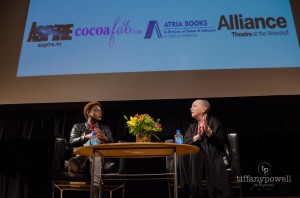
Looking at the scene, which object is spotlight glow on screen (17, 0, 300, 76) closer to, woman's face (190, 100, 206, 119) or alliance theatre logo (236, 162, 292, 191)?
woman's face (190, 100, 206, 119)

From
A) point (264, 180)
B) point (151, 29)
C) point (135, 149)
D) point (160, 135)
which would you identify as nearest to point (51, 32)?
point (151, 29)

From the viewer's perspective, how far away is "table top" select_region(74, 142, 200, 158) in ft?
7.17

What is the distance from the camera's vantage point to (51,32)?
12.2 ft

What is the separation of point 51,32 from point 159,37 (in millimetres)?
1238

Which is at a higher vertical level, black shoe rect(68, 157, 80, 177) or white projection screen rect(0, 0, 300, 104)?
white projection screen rect(0, 0, 300, 104)

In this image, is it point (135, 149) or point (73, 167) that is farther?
point (73, 167)

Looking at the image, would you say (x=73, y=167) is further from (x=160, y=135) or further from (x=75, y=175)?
(x=160, y=135)

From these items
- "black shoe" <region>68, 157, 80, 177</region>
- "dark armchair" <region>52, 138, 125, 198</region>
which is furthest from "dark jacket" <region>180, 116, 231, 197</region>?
"black shoe" <region>68, 157, 80, 177</region>

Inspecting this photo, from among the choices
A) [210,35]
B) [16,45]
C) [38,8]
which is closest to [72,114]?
[16,45]

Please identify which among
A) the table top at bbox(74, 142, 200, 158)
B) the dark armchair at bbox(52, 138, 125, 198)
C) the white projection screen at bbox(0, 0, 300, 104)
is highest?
the white projection screen at bbox(0, 0, 300, 104)

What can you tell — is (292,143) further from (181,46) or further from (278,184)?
(181,46)

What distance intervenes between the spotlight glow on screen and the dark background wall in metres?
0.42

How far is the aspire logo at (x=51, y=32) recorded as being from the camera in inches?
145

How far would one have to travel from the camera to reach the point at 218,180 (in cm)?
265
